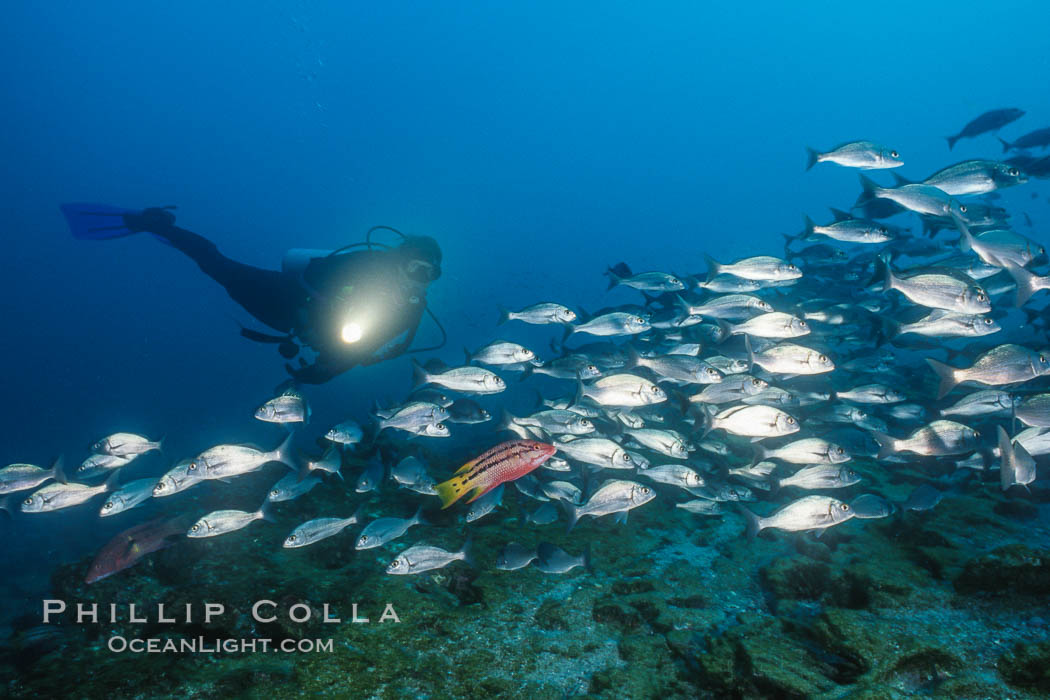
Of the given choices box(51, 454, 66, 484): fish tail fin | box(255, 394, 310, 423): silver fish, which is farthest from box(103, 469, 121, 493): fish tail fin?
box(255, 394, 310, 423): silver fish

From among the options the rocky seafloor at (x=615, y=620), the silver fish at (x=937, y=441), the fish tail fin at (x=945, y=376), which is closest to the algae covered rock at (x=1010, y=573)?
the rocky seafloor at (x=615, y=620)

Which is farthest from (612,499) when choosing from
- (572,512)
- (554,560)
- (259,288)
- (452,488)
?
(259,288)

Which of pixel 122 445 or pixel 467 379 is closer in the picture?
pixel 122 445

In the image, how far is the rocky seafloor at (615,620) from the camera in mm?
3184

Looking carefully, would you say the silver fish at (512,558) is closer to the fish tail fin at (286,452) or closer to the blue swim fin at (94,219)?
the fish tail fin at (286,452)

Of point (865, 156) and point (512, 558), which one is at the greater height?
point (865, 156)

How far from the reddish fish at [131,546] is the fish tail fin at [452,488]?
4336mm

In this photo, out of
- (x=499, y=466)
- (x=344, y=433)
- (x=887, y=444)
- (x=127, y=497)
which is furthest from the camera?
(x=344, y=433)

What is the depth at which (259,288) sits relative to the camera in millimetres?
9602

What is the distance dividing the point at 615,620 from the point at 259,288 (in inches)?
367

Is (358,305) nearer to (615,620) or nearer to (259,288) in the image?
(259,288)

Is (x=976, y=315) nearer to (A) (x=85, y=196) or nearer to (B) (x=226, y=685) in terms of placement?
(B) (x=226, y=685)

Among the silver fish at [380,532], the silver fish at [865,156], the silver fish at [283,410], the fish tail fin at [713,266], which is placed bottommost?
the silver fish at [380,532]

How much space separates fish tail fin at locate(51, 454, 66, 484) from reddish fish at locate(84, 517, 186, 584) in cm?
149
